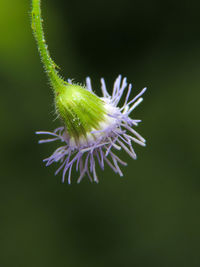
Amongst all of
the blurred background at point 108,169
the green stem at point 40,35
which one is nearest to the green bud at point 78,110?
the green stem at point 40,35

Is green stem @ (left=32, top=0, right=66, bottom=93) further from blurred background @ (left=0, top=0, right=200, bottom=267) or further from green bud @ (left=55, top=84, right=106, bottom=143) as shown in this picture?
blurred background @ (left=0, top=0, right=200, bottom=267)

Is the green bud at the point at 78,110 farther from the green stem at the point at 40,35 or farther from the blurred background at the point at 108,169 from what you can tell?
the blurred background at the point at 108,169

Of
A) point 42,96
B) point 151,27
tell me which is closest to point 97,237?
point 42,96

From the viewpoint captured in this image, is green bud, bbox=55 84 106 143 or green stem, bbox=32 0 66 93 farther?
green bud, bbox=55 84 106 143

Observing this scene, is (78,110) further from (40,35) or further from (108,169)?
(108,169)

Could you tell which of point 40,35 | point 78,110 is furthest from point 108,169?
point 40,35

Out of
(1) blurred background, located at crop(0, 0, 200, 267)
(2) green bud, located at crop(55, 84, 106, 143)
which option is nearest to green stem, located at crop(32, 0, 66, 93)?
(2) green bud, located at crop(55, 84, 106, 143)
